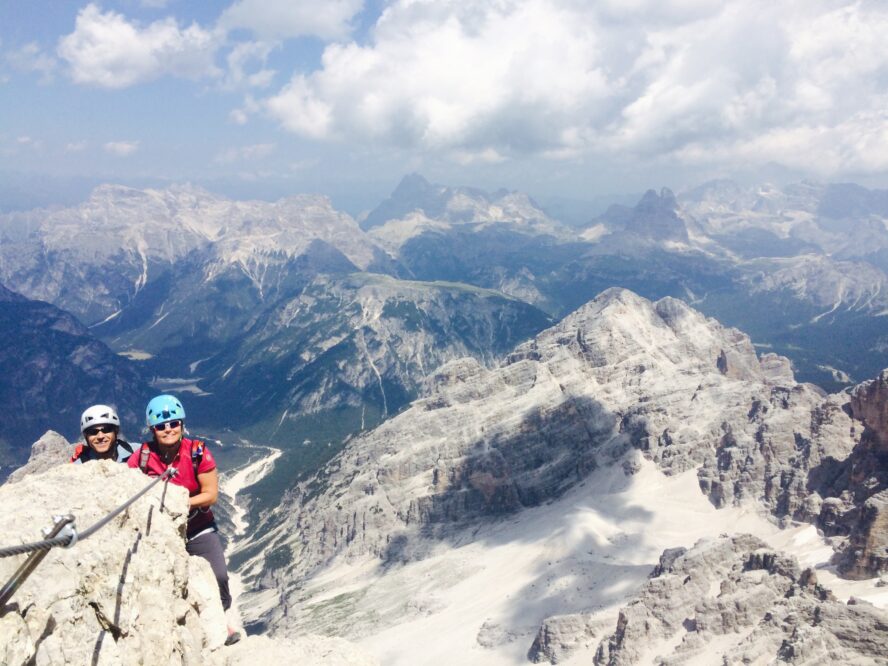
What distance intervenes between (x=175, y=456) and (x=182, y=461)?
0.39 meters

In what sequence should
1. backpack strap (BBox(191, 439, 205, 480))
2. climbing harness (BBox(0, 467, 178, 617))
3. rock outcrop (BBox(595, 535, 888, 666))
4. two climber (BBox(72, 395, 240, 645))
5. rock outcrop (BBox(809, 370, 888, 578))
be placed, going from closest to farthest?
climbing harness (BBox(0, 467, 178, 617))
two climber (BBox(72, 395, 240, 645))
backpack strap (BBox(191, 439, 205, 480))
rock outcrop (BBox(595, 535, 888, 666))
rock outcrop (BBox(809, 370, 888, 578))

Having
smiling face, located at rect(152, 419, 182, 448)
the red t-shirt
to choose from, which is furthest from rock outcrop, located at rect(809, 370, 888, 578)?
smiling face, located at rect(152, 419, 182, 448)

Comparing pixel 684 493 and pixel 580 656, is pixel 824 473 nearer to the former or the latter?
pixel 684 493

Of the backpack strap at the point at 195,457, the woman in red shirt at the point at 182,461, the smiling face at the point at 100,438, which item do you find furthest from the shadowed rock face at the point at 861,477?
the smiling face at the point at 100,438

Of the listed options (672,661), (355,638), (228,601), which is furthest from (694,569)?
(228,601)

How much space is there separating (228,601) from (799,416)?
205 metres

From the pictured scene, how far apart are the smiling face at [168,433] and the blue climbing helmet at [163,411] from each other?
0.18 meters

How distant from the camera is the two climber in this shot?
24.4m

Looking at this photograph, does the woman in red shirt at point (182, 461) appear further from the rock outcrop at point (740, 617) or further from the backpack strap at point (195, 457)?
the rock outcrop at point (740, 617)

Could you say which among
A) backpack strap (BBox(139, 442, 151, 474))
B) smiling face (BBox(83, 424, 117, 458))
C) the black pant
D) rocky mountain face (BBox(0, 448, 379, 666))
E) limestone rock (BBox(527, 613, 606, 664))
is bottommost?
limestone rock (BBox(527, 613, 606, 664))

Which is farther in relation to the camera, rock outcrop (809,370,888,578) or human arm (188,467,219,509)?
rock outcrop (809,370,888,578)

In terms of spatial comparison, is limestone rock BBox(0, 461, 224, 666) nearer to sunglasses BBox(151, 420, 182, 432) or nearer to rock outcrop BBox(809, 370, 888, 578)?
sunglasses BBox(151, 420, 182, 432)

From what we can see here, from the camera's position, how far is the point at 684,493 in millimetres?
197375

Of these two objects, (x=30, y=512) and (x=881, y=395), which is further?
(x=881, y=395)
